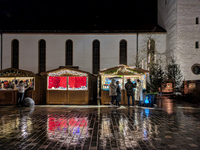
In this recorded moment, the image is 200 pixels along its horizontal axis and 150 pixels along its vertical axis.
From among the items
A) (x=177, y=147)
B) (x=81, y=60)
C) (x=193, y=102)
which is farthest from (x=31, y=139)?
(x=81, y=60)

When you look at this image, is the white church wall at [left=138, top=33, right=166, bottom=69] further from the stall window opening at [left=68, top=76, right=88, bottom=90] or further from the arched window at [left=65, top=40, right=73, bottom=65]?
the stall window opening at [left=68, top=76, right=88, bottom=90]

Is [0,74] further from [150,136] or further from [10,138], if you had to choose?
[150,136]

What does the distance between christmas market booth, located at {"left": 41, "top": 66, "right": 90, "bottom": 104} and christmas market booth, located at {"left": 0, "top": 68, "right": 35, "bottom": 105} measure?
1.25 metres

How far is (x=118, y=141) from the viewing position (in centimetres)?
491

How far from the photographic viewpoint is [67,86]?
14.0 metres

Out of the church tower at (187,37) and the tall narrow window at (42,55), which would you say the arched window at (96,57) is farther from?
the church tower at (187,37)

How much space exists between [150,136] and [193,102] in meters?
11.7

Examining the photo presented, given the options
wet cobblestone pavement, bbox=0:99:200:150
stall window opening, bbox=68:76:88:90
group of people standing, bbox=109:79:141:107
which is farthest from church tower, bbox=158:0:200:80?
wet cobblestone pavement, bbox=0:99:200:150

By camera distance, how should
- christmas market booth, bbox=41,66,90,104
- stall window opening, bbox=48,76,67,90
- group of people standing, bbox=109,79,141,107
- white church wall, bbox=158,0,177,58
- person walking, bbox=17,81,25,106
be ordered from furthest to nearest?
1. white church wall, bbox=158,0,177,58
2. stall window opening, bbox=48,76,67,90
3. christmas market booth, bbox=41,66,90,104
4. person walking, bbox=17,81,25,106
5. group of people standing, bbox=109,79,141,107

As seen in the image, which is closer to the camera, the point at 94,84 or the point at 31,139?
the point at 31,139

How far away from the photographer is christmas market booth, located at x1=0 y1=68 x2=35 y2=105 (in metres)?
13.8

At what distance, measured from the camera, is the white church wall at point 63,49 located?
1038 inches

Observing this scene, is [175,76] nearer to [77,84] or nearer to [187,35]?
[187,35]

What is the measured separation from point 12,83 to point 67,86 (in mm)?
4136
